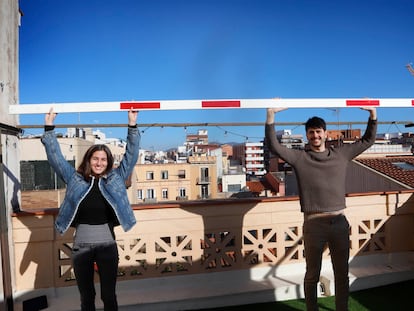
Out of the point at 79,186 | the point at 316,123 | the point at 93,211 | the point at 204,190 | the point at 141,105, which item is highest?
the point at 141,105

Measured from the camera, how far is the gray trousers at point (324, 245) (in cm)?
229

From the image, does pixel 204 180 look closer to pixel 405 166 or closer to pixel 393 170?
pixel 405 166

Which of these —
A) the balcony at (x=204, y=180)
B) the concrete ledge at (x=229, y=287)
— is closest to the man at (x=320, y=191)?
the concrete ledge at (x=229, y=287)

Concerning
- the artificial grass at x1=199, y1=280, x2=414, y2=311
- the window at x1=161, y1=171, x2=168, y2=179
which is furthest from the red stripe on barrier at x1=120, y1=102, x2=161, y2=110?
the window at x1=161, y1=171, x2=168, y2=179

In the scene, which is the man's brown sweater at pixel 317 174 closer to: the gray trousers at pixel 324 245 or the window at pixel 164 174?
the gray trousers at pixel 324 245

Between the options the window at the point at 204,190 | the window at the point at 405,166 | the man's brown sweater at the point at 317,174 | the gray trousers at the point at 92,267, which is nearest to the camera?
the gray trousers at the point at 92,267

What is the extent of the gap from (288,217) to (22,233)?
2.67 metres

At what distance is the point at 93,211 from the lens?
6.77ft

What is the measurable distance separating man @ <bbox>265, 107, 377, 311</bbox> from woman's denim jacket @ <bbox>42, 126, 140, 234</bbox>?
39.5 inches

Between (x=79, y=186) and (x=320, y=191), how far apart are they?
5.48 feet

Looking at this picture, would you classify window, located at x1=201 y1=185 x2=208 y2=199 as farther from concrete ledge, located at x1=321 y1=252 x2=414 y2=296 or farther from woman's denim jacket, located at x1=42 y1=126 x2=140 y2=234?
woman's denim jacket, located at x1=42 y1=126 x2=140 y2=234

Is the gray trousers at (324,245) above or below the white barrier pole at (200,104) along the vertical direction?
below

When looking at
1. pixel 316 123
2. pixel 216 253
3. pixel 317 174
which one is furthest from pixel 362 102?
pixel 216 253

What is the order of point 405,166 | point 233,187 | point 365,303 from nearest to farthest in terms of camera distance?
point 365,303
point 405,166
point 233,187
